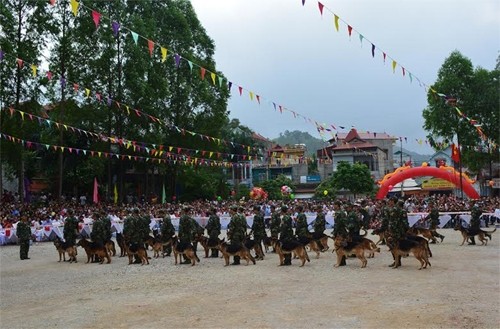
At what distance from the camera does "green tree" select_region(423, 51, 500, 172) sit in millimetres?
40375

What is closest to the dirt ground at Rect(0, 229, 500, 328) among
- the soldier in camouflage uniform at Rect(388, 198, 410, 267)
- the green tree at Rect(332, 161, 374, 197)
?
the soldier in camouflage uniform at Rect(388, 198, 410, 267)

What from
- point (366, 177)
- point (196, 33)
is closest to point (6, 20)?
point (196, 33)

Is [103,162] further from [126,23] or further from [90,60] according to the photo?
[126,23]

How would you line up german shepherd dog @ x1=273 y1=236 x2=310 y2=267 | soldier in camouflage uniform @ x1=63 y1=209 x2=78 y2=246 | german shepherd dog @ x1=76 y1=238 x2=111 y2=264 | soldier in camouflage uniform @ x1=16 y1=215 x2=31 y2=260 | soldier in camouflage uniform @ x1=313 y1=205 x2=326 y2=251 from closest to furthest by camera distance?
german shepherd dog @ x1=273 y1=236 x2=310 y2=267 < german shepherd dog @ x1=76 y1=238 x2=111 y2=264 < soldier in camouflage uniform @ x1=313 y1=205 x2=326 y2=251 < soldier in camouflage uniform @ x1=63 y1=209 x2=78 y2=246 < soldier in camouflage uniform @ x1=16 y1=215 x2=31 y2=260

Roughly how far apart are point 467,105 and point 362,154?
2561 centimetres

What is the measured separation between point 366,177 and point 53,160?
30.5 m

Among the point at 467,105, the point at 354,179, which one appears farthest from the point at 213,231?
the point at 354,179

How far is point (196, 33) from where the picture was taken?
40.9 m

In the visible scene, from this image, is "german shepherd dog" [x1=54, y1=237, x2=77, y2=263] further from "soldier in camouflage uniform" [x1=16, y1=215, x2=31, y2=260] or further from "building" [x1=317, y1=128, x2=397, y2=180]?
"building" [x1=317, y1=128, x2=397, y2=180]

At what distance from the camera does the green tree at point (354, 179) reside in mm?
53719

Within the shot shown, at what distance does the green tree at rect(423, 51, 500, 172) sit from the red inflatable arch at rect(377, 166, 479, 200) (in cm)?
555

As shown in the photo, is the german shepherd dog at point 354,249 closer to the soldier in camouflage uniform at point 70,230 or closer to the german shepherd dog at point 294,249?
the german shepherd dog at point 294,249

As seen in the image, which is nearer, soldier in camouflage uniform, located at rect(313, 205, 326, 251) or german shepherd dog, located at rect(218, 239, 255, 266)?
german shepherd dog, located at rect(218, 239, 255, 266)

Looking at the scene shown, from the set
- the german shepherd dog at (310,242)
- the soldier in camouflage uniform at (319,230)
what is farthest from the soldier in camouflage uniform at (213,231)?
the soldier in camouflage uniform at (319,230)
